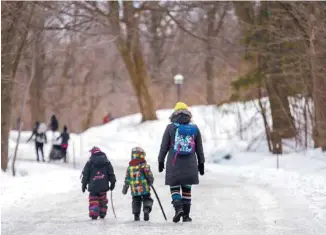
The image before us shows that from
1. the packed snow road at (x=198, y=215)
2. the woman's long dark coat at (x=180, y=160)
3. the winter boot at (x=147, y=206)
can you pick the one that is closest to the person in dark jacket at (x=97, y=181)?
the packed snow road at (x=198, y=215)

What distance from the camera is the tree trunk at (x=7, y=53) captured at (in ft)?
59.6

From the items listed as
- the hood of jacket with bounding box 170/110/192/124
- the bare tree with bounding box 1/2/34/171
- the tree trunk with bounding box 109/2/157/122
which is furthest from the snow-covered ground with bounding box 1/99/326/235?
the tree trunk with bounding box 109/2/157/122

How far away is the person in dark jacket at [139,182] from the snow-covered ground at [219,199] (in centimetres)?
27

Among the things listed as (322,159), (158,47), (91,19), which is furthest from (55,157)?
(158,47)

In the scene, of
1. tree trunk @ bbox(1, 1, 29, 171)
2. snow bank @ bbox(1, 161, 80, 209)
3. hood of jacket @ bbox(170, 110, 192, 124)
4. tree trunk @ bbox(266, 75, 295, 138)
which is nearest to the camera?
hood of jacket @ bbox(170, 110, 192, 124)

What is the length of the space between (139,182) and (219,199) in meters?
3.10

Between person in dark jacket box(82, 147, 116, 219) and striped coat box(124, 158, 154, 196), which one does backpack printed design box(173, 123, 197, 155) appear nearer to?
striped coat box(124, 158, 154, 196)

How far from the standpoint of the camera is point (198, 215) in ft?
34.8

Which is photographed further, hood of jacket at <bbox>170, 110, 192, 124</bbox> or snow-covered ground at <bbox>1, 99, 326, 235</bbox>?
hood of jacket at <bbox>170, 110, 192, 124</bbox>

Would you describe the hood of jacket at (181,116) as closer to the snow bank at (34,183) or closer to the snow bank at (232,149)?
the snow bank at (232,149)

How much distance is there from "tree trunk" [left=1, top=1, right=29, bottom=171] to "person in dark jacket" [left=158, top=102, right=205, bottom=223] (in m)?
9.24

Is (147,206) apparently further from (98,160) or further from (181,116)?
(181,116)

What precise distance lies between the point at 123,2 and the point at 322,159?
12955 millimetres

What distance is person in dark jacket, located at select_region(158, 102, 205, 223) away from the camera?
9609mm
